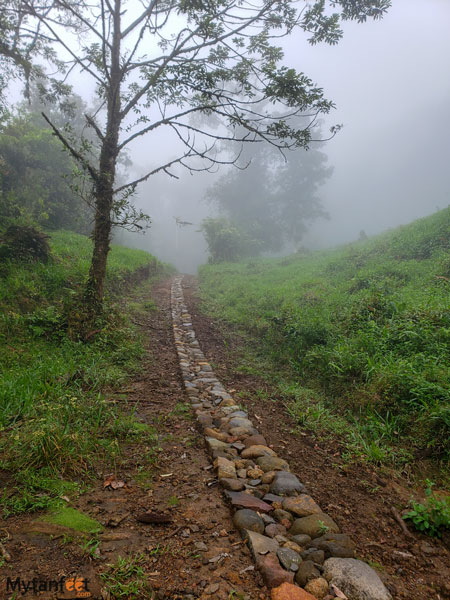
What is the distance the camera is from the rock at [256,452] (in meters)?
3.12

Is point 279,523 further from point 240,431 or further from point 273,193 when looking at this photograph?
point 273,193

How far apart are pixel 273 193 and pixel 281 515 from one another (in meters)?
32.5

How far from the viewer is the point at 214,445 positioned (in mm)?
3168

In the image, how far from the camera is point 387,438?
3375 millimetres

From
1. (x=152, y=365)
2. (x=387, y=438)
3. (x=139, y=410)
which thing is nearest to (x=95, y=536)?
(x=139, y=410)

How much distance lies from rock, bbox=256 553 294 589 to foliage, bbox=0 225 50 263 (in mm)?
7117

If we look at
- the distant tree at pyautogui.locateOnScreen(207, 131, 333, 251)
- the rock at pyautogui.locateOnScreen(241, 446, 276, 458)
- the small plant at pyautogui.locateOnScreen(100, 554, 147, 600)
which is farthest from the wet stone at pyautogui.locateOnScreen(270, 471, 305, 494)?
the distant tree at pyautogui.locateOnScreen(207, 131, 333, 251)

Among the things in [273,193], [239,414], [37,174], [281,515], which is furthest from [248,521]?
[273,193]

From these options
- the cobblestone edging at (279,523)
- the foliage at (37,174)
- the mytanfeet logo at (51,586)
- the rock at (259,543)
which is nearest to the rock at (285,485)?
the cobblestone edging at (279,523)

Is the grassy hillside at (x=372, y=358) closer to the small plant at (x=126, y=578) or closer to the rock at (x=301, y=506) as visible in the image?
the rock at (x=301, y=506)

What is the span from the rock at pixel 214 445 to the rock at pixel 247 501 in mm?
600

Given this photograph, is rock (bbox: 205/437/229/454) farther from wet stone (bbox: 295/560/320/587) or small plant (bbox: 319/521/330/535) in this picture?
wet stone (bbox: 295/560/320/587)

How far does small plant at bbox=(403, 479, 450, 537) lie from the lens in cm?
230

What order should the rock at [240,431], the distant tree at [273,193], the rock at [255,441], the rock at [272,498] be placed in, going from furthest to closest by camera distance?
1. the distant tree at [273,193]
2. the rock at [240,431]
3. the rock at [255,441]
4. the rock at [272,498]
